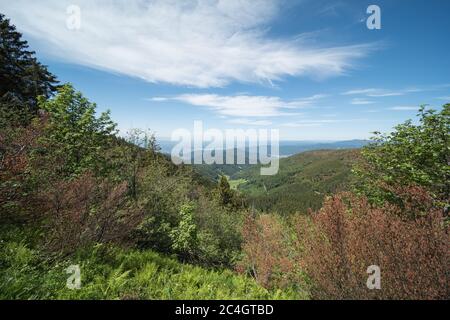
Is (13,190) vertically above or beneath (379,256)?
above

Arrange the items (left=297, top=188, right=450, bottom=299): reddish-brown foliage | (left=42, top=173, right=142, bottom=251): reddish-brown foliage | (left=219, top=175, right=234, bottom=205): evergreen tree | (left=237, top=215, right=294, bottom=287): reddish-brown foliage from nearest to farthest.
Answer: (left=297, top=188, right=450, bottom=299): reddish-brown foliage, (left=42, top=173, right=142, bottom=251): reddish-brown foliage, (left=237, top=215, right=294, bottom=287): reddish-brown foliage, (left=219, top=175, right=234, bottom=205): evergreen tree

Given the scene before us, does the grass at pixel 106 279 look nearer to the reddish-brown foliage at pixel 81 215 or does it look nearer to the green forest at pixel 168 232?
the green forest at pixel 168 232

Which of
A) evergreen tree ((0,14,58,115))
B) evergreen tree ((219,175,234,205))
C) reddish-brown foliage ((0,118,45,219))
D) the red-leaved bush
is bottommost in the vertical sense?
evergreen tree ((219,175,234,205))

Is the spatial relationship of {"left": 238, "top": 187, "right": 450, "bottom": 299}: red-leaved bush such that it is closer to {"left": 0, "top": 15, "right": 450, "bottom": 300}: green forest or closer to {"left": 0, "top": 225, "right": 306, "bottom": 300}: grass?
{"left": 0, "top": 15, "right": 450, "bottom": 300}: green forest

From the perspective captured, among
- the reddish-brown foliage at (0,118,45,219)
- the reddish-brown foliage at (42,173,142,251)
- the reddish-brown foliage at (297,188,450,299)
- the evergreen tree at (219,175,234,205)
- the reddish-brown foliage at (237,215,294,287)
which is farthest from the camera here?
the evergreen tree at (219,175,234,205)

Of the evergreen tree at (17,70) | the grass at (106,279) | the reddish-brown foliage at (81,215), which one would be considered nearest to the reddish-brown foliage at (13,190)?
the reddish-brown foliage at (81,215)

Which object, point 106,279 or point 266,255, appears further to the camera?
point 266,255

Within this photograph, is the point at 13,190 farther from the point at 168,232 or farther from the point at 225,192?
the point at 225,192

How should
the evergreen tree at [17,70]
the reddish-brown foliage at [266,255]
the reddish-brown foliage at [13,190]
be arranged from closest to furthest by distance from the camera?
the reddish-brown foliage at [13,190]
the reddish-brown foliage at [266,255]
the evergreen tree at [17,70]

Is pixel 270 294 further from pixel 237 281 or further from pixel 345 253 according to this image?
pixel 345 253

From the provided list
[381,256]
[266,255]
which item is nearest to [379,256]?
[381,256]

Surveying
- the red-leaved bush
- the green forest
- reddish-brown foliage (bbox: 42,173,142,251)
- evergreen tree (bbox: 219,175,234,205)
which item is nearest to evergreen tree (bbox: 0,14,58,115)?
the green forest
